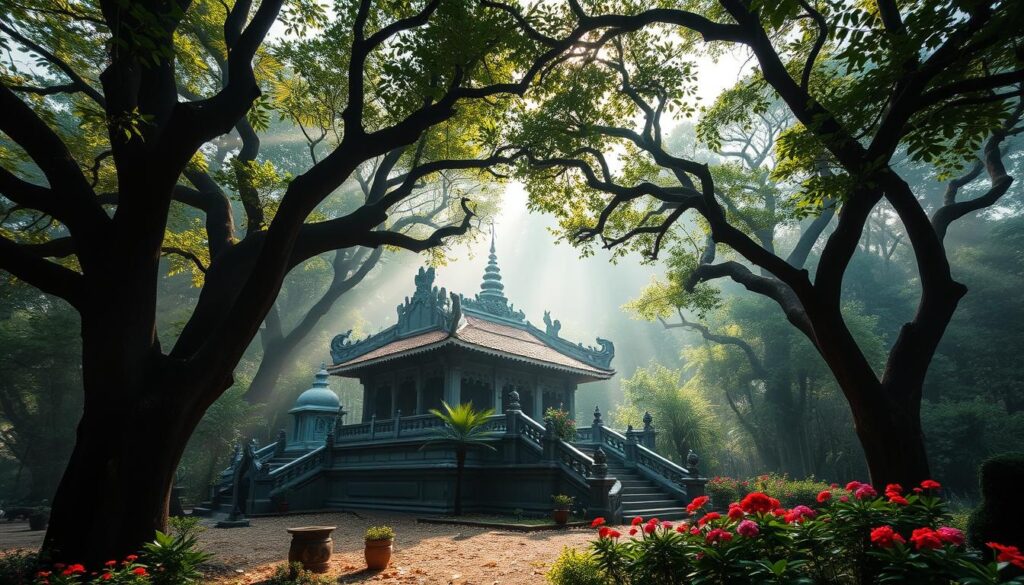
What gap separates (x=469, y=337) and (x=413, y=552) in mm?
10116

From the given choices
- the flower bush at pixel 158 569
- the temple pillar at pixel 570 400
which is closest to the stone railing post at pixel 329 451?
the temple pillar at pixel 570 400

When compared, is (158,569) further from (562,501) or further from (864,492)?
(562,501)

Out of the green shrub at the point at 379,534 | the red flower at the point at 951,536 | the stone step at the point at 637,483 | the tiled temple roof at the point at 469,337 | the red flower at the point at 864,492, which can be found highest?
the tiled temple roof at the point at 469,337

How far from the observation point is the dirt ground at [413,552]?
7.73 metres

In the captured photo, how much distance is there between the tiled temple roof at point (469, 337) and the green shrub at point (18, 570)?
1223 cm

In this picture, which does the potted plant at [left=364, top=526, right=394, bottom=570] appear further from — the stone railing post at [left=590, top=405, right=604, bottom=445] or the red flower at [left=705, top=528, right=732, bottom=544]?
the stone railing post at [left=590, top=405, right=604, bottom=445]

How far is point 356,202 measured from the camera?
46.2 metres

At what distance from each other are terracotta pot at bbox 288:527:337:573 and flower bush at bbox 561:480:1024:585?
524 cm

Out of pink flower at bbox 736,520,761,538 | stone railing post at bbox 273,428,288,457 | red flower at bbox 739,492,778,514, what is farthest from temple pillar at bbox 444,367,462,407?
pink flower at bbox 736,520,761,538

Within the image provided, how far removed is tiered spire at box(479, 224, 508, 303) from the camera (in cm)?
2677

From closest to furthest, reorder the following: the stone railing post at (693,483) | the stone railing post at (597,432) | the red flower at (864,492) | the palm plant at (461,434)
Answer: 1. the red flower at (864,492)
2. the palm plant at (461,434)
3. the stone railing post at (693,483)
4. the stone railing post at (597,432)

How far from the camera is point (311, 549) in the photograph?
809 centimetres

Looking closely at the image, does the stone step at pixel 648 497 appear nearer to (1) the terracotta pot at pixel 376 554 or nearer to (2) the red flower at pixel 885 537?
(1) the terracotta pot at pixel 376 554

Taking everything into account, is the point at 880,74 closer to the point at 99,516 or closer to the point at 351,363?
the point at 99,516
